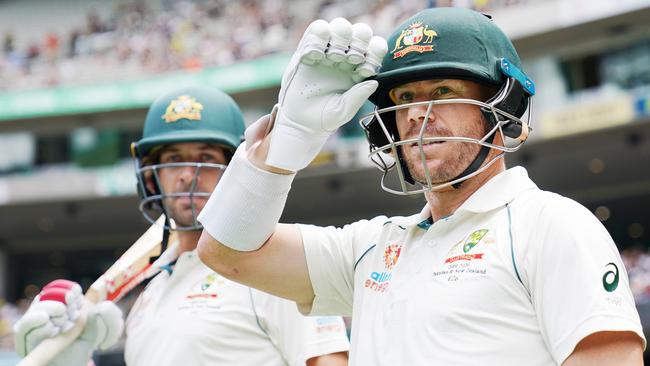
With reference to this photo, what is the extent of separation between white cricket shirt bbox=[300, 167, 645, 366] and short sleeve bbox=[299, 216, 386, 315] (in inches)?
4.2

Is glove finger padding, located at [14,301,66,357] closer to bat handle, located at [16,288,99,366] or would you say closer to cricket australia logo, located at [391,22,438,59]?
bat handle, located at [16,288,99,366]

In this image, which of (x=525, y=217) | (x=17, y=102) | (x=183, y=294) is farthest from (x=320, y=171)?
→ (x=525, y=217)

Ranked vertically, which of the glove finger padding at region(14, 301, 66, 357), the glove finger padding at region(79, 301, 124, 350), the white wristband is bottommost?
the glove finger padding at region(79, 301, 124, 350)

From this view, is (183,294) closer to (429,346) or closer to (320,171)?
(429,346)

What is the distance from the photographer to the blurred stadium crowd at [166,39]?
19109mm

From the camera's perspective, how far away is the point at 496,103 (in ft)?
6.91

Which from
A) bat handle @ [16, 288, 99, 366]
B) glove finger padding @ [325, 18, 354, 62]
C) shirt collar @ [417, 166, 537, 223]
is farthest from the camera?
bat handle @ [16, 288, 99, 366]

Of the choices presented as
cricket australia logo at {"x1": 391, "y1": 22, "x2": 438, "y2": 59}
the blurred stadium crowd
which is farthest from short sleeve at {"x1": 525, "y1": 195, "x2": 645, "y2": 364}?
the blurred stadium crowd

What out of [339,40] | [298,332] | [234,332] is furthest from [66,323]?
[339,40]

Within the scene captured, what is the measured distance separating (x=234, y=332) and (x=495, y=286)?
1252 mm

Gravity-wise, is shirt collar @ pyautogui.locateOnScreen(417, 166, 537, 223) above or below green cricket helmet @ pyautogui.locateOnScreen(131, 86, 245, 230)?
above

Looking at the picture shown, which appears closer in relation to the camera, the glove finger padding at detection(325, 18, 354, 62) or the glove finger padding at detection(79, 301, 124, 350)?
the glove finger padding at detection(325, 18, 354, 62)

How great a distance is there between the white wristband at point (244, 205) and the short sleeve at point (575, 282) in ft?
2.13

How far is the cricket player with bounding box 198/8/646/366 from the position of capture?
1.76m
